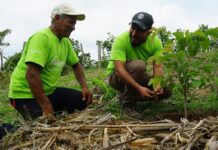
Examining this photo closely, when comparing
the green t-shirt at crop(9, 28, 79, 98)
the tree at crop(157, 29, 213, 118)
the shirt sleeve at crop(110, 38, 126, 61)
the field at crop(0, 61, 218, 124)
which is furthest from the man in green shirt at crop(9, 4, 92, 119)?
the tree at crop(157, 29, 213, 118)

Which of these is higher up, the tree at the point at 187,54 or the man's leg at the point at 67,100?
the tree at the point at 187,54

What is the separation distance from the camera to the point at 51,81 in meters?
4.94

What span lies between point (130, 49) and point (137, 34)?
297 millimetres

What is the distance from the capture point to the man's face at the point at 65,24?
4766mm

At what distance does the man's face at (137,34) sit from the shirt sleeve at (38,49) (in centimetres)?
92

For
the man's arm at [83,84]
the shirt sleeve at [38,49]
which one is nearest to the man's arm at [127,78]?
the man's arm at [83,84]

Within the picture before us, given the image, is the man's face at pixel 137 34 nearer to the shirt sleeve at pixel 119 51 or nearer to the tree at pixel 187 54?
the shirt sleeve at pixel 119 51

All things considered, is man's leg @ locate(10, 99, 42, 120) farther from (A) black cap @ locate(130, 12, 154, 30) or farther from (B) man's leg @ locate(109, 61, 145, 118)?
(A) black cap @ locate(130, 12, 154, 30)

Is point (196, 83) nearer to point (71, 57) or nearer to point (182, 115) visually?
point (182, 115)

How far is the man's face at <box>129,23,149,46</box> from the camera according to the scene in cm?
500

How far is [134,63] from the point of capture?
17.0 feet

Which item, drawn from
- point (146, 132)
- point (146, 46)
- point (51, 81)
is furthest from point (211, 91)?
point (146, 132)

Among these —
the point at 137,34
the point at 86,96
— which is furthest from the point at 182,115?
the point at 86,96

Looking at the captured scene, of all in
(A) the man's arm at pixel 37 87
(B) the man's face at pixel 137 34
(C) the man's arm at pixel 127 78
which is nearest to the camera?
(A) the man's arm at pixel 37 87
